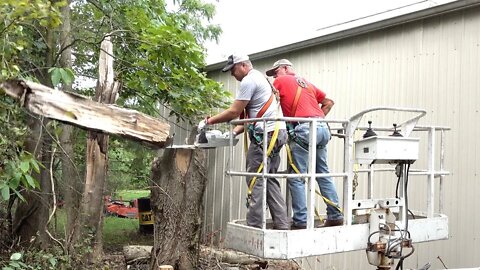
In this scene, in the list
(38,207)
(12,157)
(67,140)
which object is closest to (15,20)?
(12,157)

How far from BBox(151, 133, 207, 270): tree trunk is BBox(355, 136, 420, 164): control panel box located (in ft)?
10.8

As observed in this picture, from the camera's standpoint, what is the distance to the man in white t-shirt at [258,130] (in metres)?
5.27

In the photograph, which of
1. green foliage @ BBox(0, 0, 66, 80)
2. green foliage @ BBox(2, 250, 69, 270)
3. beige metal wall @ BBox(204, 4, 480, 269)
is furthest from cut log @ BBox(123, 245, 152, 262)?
green foliage @ BBox(0, 0, 66, 80)

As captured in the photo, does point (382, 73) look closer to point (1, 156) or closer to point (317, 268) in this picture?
point (317, 268)

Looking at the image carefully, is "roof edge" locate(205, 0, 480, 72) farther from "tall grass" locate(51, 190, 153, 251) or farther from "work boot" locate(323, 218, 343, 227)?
"tall grass" locate(51, 190, 153, 251)

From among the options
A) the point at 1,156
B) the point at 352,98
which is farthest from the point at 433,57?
the point at 1,156

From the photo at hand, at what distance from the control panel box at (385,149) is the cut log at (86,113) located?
203 centimetres

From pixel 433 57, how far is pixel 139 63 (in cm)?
462

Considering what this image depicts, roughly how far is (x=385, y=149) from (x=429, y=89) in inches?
113

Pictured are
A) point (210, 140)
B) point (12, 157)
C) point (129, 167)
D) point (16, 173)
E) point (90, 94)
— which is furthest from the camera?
point (129, 167)

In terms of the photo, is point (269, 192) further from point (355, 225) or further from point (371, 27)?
point (371, 27)

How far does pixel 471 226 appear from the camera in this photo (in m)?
6.91

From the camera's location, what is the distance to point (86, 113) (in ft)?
Result: 17.0

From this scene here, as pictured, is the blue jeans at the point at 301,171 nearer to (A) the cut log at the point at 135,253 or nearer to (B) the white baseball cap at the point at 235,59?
(B) the white baseball cap at the point at 235,59
